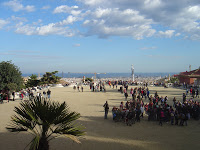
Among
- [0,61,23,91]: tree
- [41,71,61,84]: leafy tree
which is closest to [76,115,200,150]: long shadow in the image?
[0,61,23,91]: tree

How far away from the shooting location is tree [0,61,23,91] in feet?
77.9

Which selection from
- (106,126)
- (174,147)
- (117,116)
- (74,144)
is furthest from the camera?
(117,116)

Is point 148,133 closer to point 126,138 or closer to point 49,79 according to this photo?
point 126,138

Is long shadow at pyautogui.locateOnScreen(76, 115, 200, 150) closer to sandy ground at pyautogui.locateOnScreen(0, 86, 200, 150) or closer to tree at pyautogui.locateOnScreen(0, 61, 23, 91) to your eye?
sandy ground at pyautogui.locateOnScreen(0, 86, 200, 150)

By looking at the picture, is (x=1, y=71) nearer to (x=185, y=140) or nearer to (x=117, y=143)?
(x=117, y=143)

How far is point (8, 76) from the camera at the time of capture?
80.7 feet

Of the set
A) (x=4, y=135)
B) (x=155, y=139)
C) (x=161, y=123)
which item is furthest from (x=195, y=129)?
(x=4, y=135)

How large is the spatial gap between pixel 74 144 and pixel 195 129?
6715mm

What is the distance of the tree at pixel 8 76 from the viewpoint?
23.7 meters

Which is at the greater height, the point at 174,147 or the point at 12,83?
the point at 12,83

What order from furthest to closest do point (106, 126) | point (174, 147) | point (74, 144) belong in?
point (106, 126) < point (74, 144) < point (174, 147)

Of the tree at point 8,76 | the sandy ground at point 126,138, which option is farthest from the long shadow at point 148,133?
the tree at point 8,76

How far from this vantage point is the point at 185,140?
27.9 ft

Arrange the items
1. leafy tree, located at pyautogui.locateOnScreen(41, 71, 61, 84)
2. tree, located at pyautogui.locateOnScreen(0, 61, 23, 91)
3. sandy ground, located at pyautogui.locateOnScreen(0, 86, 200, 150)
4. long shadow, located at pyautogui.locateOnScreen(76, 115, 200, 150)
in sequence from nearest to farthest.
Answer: sandy ground, located at pyautogui.locateOnScreen(0, 86, 200, 150) → long shadow, located at pyautogui.locateOnScreen(76, 115, 200, 150) → tree, located at pyautogui.locateOnScreen(0, 61, 23, 91) → leafy tree, located at pyautogui.locateOnScreen(41, 71, 61, 84)
